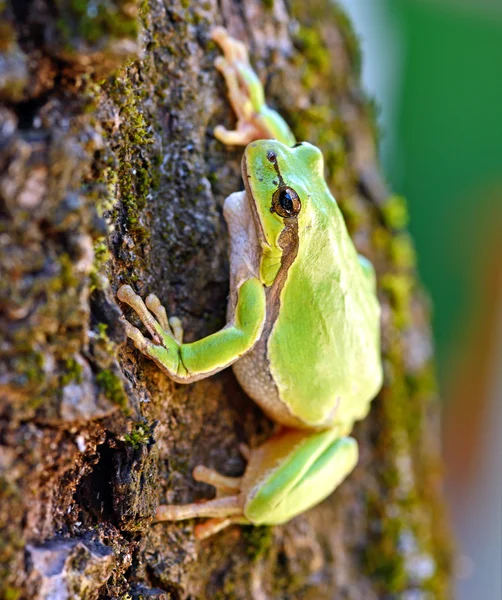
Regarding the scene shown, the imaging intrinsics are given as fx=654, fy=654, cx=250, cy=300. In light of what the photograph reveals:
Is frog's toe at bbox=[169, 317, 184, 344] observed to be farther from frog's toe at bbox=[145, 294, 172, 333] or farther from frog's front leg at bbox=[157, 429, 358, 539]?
frog's front leg at bbox=[157, 429, 358, 539]

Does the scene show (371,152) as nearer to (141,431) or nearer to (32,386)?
(141,431)

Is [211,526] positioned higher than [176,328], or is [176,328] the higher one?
[176,328]

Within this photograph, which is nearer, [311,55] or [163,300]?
[163,300]

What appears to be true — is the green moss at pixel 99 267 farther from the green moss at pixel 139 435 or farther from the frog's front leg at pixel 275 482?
the frog's front leg at pixel 275 482

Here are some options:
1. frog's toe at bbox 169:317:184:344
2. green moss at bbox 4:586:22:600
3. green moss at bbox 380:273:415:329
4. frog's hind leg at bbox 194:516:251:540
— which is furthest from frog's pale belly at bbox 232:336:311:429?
green moss at bbox 380:273:415:329

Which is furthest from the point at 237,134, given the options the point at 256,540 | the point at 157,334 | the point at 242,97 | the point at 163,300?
the point at 256,540

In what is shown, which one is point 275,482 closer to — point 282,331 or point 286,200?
point 282,331
